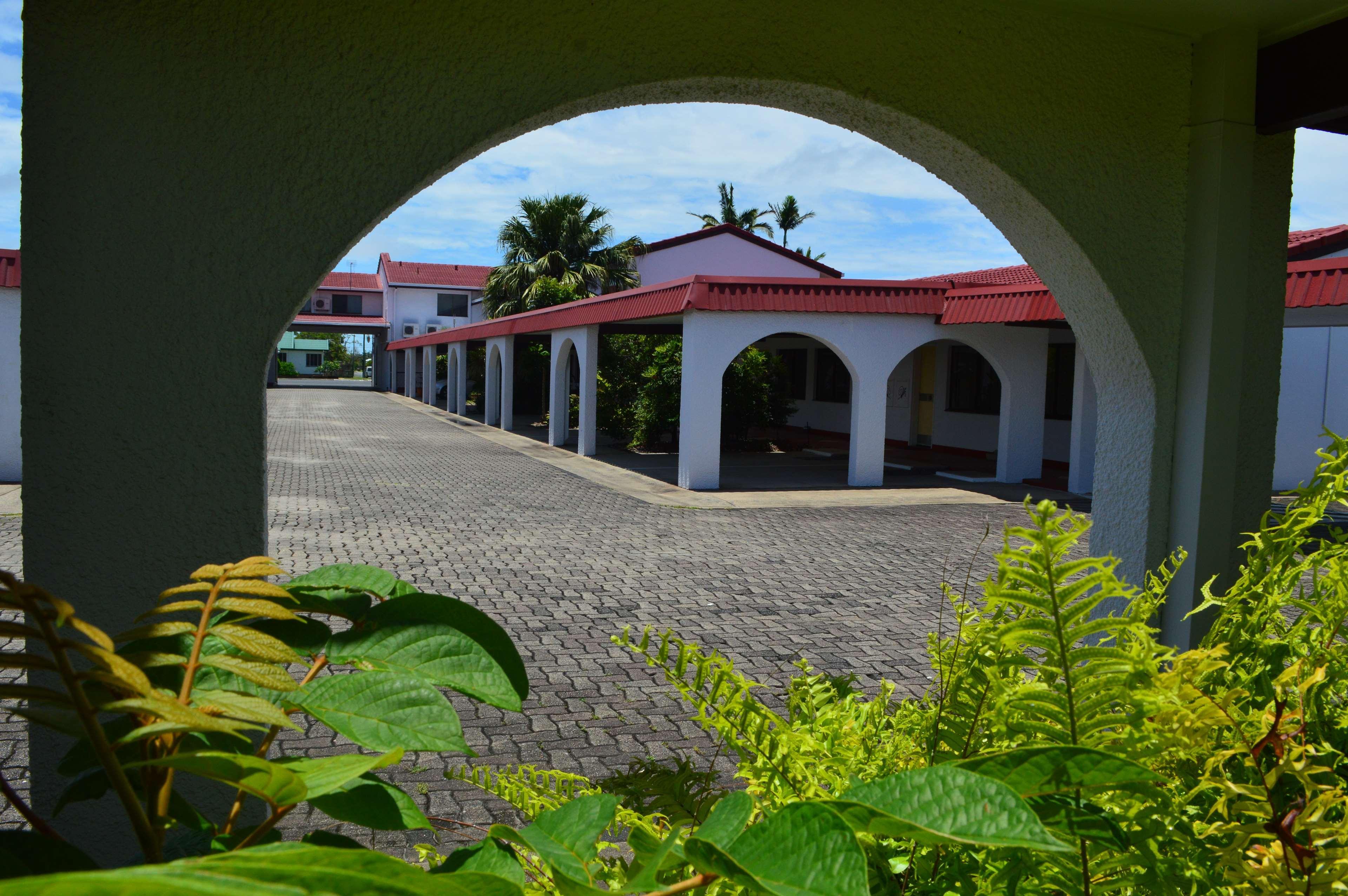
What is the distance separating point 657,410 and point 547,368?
45.1 feet

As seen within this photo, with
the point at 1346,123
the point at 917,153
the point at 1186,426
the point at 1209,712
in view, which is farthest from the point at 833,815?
the point at 1346,123

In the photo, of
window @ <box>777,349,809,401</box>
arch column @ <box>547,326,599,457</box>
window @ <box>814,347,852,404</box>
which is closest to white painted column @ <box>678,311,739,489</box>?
arch column @ <box>547,326,599,457</box>

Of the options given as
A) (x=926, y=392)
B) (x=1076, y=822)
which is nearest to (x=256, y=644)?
(x=1076, y=822)

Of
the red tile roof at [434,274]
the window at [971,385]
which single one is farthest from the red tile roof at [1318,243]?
the red tile roof at [434,274]

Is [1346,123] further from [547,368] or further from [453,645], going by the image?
[547,368]

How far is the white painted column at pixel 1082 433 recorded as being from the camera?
16.2 m

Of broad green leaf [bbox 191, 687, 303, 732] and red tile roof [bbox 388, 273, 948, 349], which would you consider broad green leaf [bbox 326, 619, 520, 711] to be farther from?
red tile roof [bbox 388, 273, 948, 349]

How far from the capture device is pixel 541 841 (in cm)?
81

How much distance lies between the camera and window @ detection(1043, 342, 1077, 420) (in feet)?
66.2

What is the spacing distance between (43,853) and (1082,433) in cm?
1714

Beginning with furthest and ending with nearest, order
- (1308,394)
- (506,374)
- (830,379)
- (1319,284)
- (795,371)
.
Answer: (795,371), (506,374), (830,379), (1308,394), (1319,284)

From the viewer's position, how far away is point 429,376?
41.7 m

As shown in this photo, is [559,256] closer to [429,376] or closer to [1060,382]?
[429,376]

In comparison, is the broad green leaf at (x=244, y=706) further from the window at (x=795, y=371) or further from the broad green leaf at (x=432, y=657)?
the window at (x=795, y=371)
